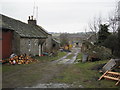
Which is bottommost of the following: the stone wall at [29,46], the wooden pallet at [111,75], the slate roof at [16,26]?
the wooden pallet at [111,75]

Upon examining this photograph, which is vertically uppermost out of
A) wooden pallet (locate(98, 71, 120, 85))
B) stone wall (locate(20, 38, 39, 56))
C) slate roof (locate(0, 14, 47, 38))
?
slate roof (locate(0, 14, 47, 38))

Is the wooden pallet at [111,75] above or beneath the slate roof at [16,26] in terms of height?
beneath

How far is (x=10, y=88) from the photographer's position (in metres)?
8.32

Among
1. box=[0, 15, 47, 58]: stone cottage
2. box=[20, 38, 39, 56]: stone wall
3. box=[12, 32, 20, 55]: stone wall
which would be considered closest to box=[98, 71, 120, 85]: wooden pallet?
box=[0, 15, 47, 58]: stone cottage

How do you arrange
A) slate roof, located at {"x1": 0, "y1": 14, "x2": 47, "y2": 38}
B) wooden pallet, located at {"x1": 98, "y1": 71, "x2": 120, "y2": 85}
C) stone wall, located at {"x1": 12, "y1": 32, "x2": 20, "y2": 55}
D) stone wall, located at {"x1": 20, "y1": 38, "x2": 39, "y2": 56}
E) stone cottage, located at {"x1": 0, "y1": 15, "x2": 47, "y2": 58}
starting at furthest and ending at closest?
stone wall, located at {"x1": 20, "y1": 38, "x2": 39, "y2": 56}
stone wall, located at {"x1": 12, "y1": 32, "x2": 20, "y2": 55}
slate roof, located at {"x1": 0, "y1": 14, "x2": 47, "y2": 38}
stone cottage, located at {"x1": 0, "y1": 15, "x2": 47, "y2": 58}
wooden pallet, located at {"x1": 98, "y1": 71, "x2": 120, "y2": 85}

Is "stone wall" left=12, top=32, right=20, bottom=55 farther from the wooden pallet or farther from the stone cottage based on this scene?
the wooden pallet

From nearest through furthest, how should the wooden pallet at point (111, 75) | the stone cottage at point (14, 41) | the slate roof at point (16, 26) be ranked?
the wooden pallet at point (111, 75), the stone cottage at point (14, 41), the slate roof at point (16, 26)

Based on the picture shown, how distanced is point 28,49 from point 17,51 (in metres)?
3.14

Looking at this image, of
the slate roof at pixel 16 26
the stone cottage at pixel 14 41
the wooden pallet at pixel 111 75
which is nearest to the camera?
the wooden pallet at pixel 111 75

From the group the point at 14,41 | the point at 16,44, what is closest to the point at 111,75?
the point at 16,44

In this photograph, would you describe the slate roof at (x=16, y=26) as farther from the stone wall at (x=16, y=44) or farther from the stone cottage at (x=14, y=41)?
the stone wall at (x=16, y=44)

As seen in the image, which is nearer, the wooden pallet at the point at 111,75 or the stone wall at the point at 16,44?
the wooden pallet at the point at 111,75

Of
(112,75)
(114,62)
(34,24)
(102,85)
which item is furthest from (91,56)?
(34,24)

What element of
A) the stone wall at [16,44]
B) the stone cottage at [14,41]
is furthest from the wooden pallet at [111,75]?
the stone wall at [16,44]
